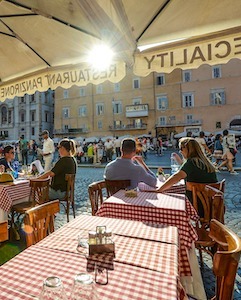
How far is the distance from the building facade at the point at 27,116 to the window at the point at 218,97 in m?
29.1

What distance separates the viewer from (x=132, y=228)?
5.44 feet

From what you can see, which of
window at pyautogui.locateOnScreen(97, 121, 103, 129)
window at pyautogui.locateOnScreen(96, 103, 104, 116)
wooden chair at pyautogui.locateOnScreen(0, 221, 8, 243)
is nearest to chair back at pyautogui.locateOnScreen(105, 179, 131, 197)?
wooden chair at pyautogui.locateOnScreen(0, 221, 8, 243)

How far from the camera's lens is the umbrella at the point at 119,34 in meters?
2.56

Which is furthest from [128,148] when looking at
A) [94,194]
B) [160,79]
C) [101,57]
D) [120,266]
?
[160,79]

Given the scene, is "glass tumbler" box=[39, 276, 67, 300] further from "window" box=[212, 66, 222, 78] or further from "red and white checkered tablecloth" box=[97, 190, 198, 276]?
"window" box=[212, 66, 222, 78]

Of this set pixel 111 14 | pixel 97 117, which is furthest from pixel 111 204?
pixel 97 117

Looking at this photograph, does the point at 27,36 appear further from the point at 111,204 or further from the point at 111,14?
the point at 111,204

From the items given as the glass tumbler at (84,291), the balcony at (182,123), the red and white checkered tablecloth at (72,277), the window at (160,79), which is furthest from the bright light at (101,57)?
the window at (160,79)

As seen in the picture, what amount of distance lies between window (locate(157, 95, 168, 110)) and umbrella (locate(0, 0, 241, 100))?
30.4 meters

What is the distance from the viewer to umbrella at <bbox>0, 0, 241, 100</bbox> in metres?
2.56

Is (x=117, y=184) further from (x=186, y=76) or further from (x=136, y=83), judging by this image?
(x=136, y=83)

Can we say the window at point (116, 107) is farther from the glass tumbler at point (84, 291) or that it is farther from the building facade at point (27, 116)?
the glass tumbler at point (84, 291)

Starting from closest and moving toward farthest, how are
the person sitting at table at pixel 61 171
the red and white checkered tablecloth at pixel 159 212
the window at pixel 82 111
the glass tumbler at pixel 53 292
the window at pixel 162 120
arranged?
the glass tumbler at pixel 53 292
the red and white checkered tablecloth at pixel 159 212
the person sitting at table at pixel 61 171
the window at pixel 162 120
the window at pixel 82 111

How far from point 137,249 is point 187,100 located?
32.9 meters
